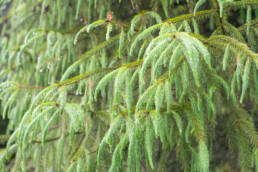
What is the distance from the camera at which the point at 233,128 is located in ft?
5.97

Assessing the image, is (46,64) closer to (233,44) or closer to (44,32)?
(44,32)

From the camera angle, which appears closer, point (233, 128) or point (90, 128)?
point (233, 128)

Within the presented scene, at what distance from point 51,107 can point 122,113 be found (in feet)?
1.52

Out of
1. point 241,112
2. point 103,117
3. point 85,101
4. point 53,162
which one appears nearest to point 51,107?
point 85,101

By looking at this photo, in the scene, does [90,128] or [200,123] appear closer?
[200,123]

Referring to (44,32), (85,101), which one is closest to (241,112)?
(85,101)

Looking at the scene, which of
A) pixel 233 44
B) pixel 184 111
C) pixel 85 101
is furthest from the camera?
pixel 85 101

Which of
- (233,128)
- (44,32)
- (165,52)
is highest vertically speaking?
(44,32)

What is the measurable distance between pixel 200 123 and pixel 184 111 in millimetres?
155

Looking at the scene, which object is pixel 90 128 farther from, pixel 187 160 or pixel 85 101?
pixel 187 160

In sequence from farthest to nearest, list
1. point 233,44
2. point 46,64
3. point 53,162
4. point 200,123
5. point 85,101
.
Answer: point 46,64
point 53,162
point 85,101
point 200,123
point 233,44

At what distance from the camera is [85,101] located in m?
2.02

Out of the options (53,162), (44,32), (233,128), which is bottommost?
(53,162)

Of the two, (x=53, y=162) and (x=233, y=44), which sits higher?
(x=233, y=44)
